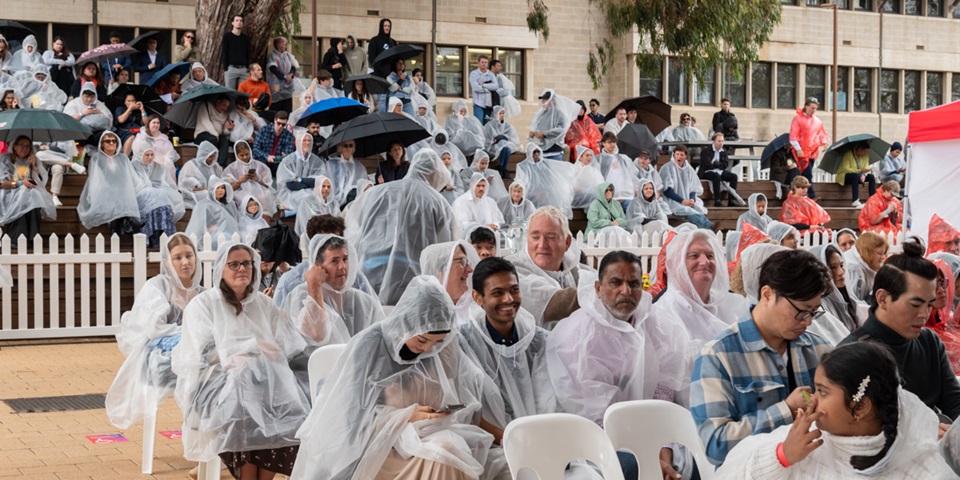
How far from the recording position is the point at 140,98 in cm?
1831

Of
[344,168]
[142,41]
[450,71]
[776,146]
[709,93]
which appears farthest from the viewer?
[709,93]

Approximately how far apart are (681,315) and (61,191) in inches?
446

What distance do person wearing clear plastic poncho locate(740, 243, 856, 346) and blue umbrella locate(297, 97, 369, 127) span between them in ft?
40.6

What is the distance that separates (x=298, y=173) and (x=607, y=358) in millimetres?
11764

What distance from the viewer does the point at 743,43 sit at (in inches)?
1116

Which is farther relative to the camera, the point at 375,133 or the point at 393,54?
the point at 393,54

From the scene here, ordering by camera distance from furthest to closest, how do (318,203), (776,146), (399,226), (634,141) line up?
(776,146) < (634,141) < (318,203) < (399,226)

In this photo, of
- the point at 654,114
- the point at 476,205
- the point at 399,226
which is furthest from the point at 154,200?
the point at 654,114

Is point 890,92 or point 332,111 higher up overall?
point 890,92

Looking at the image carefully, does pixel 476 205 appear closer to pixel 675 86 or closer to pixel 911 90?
pixel 675 86

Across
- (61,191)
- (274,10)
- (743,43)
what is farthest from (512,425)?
(743,43)

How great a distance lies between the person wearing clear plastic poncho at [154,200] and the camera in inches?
593

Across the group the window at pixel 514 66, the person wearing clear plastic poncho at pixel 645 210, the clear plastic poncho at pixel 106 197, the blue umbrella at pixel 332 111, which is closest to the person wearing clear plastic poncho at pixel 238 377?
the clear plastic poncho at pixel 106 197

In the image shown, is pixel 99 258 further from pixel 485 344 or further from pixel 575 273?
pixel 485 344
